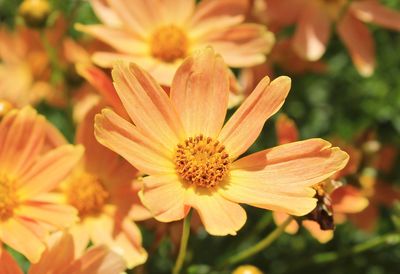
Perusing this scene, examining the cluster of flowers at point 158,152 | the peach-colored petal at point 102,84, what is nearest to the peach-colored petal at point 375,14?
the cluster of flowers at point 158,152

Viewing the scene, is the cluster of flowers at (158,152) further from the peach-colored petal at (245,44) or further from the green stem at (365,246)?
the green stem at (365,246)

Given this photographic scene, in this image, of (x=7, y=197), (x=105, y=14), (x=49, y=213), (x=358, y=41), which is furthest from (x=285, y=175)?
(x=358, y=41)

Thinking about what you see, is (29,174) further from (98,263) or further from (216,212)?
(216,212)

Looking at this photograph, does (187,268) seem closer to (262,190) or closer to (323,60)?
(262,190)

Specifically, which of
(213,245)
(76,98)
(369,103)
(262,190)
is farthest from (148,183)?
(369,103)

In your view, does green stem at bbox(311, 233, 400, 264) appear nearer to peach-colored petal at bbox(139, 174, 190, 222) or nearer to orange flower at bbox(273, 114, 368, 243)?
orange flower at bbox(273, 114, 368, 243)

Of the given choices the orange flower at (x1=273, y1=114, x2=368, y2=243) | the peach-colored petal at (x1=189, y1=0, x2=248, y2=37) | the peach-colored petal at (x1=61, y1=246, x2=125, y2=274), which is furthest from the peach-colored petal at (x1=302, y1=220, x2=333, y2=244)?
the peach-colored petal at (x1=189, y1=0, x2=248, y2=37)
